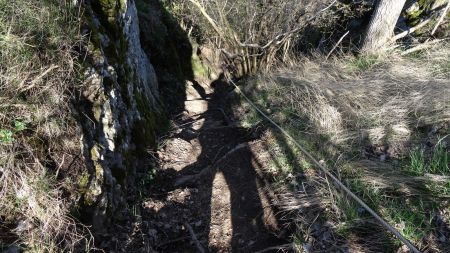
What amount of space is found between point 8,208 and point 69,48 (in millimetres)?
1416

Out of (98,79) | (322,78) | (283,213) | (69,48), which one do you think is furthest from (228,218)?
(322,78)

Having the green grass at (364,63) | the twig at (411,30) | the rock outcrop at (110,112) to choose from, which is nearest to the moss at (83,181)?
the rock outcrop at (110,112)

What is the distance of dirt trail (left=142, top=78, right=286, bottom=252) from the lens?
3320 mm

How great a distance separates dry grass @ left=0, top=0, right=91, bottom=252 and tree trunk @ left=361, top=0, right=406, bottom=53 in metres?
5.34

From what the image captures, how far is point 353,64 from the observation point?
5926mm

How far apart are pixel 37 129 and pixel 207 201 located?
2048mm

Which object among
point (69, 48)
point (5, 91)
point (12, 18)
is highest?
point (12, 18)

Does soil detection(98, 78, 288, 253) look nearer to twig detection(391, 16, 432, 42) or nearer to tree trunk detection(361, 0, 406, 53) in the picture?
tree trunk detection(361, 0, 406, 53)

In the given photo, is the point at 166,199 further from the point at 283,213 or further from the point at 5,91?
the point at 5,91

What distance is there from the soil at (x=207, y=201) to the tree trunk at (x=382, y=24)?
306 cm

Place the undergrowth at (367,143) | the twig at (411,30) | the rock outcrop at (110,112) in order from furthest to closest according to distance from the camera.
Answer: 1. the twig at (411,30)
2. the rock outcrop at (110,112)
3. the undergrowth at (367,143)

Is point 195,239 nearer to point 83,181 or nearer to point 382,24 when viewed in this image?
point 83,181

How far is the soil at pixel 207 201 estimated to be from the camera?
10.7ft

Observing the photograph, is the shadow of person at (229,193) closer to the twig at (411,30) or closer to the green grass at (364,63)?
the green grass at (364,63)
